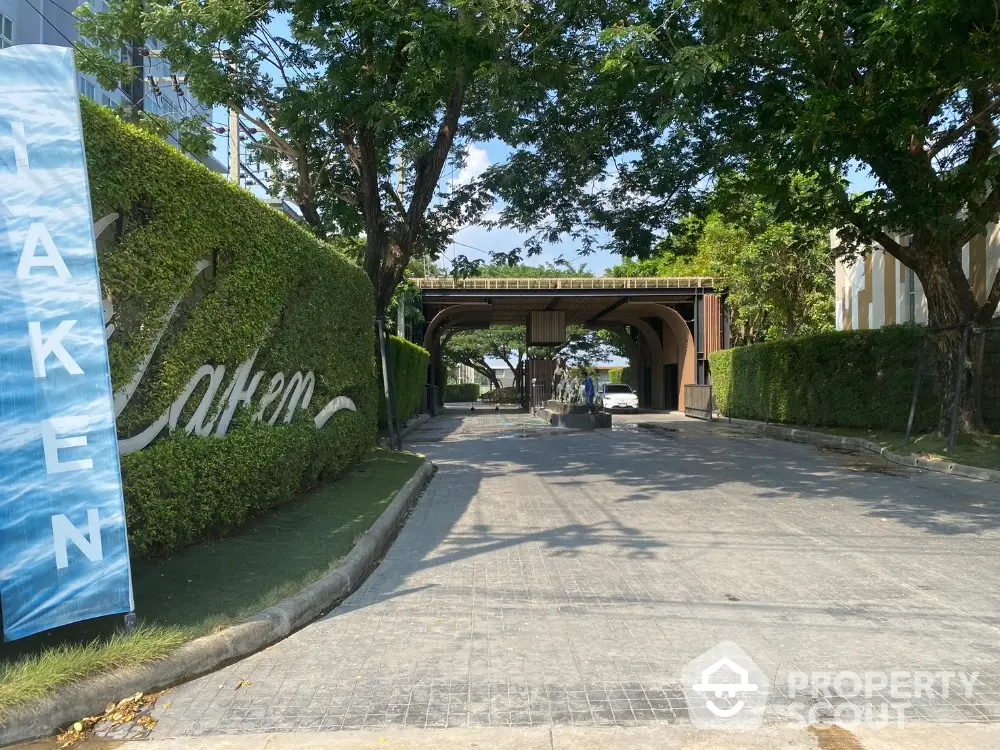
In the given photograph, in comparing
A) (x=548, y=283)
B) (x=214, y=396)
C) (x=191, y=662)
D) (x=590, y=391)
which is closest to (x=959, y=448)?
(x=214, y=396)

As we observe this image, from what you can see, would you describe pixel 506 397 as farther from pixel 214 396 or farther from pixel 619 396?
pixel 214 396

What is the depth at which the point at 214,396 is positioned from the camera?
7.21 meters

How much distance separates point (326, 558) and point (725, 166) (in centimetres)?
1029

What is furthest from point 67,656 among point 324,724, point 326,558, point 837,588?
point 837,588

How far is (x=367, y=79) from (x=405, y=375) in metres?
13.6

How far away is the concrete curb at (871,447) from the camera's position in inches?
490

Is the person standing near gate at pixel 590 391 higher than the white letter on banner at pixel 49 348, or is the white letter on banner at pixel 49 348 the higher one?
the white letter on banner at pixel 49 348

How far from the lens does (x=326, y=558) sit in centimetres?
682

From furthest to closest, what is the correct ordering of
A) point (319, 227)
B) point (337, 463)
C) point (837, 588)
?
point (319, 227) → point (337, 463) → point (837, 588)

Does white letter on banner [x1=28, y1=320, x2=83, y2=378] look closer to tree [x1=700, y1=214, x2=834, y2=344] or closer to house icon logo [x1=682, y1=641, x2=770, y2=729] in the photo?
house icon logo [x1=682, y1=641, x2=770, y2=729]

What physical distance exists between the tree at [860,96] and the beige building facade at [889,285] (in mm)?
5214

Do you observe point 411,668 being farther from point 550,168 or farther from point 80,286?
point 550,168

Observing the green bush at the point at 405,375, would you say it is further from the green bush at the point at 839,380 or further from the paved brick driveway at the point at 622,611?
the green bush at the point at 839,380

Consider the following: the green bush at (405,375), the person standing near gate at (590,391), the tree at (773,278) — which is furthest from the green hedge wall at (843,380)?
the green bush at (405,375)
